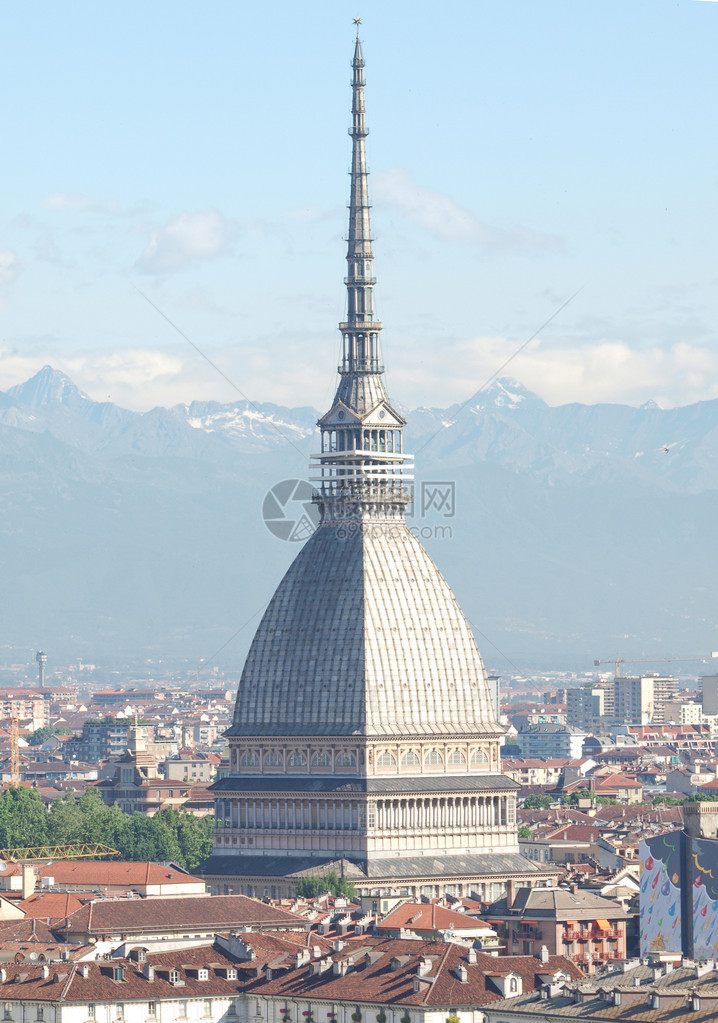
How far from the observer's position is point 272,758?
149125mm

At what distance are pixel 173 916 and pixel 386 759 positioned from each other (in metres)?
36.4

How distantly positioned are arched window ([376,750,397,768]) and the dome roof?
3.13 feet

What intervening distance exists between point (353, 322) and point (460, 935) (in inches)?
2075

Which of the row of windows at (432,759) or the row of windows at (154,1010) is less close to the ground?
the row of windows at (432,759)

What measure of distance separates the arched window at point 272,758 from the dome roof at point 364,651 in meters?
0.88

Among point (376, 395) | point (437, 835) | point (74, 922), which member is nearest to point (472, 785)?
point (437, 835)

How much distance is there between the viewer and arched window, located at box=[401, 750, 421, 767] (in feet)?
483

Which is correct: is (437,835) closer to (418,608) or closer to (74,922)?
(418,608)

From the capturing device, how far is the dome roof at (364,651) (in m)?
148

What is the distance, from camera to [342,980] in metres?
90.4

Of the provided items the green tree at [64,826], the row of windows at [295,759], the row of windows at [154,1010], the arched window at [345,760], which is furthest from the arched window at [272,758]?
the row of windows at [154,1010]

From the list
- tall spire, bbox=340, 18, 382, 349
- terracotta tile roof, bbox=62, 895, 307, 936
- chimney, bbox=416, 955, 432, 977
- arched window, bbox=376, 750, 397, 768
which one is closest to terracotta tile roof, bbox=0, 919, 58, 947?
terracotta tile roof, bbox=62, 895, 307, 936

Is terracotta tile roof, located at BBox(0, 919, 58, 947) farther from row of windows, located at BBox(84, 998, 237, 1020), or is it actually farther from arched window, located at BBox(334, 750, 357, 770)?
arched window, located at BBox(334, 750, 357, 770)

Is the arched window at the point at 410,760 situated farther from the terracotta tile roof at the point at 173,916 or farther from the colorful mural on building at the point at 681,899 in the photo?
the colorful mural on building at the point at 681,899
